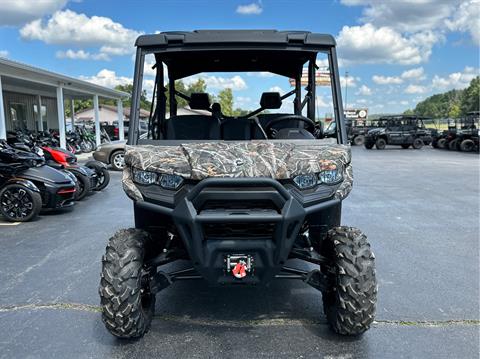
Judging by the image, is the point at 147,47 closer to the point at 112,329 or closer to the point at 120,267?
the point at 120,267

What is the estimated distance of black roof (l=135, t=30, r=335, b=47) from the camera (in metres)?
3.31

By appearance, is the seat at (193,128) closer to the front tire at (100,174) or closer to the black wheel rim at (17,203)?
the black wheel rim at (17,203)

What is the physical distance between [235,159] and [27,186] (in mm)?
5176

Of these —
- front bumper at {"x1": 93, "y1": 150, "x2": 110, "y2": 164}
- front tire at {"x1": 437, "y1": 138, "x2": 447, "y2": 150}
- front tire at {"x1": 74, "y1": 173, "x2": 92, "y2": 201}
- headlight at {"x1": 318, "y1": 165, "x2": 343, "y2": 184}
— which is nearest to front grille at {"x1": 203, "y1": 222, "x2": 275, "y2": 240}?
headlight at {"x1": 318, "y1": 165, "x2": 343, "y2": 184}

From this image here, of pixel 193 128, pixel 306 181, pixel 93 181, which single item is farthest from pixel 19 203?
pixel 306 181

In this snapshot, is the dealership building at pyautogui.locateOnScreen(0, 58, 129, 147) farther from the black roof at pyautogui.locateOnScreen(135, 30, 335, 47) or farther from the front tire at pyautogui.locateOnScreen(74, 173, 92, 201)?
the black roof at pyautogui.locateOnScreen(135, 30, 335, 47)

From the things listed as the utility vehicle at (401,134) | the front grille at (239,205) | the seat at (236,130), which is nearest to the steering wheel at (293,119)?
the seat at (236,130)

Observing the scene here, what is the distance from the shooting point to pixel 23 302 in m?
3.85

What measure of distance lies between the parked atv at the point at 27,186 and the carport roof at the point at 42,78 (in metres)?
7.86

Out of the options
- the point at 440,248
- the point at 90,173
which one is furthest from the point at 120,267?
the point at 90,173

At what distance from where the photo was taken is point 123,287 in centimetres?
289

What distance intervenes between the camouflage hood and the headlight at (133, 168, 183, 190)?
0.04 metres

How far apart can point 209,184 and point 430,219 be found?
5.60 m

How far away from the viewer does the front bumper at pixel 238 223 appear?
2.68 meters
